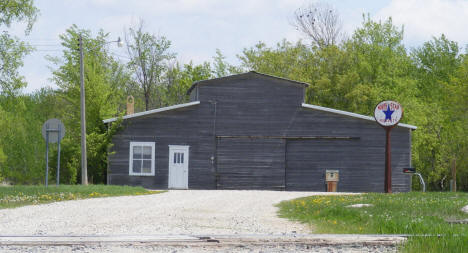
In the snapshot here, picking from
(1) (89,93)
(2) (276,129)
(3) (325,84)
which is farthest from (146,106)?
(2) (276,129)

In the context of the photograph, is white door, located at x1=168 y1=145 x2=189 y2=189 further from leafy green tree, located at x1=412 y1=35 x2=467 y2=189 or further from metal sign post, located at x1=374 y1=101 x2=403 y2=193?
leafy green tree, located at x1=412 y1=35 x2=467 y2=189

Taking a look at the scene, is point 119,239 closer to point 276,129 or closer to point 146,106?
point 276,129

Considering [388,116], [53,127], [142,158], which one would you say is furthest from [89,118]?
[388,116]

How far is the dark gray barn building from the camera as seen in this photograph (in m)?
33.9

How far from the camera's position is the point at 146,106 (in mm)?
61094

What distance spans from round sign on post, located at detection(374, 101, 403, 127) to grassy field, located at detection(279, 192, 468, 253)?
6060 millimetres

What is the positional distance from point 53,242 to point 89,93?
89.9 ft

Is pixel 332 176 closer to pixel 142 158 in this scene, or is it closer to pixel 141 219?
pixel 142 158

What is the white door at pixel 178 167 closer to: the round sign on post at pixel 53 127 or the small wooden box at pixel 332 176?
the small wooden box at pixel 332 176

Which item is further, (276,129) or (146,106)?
(146,106)

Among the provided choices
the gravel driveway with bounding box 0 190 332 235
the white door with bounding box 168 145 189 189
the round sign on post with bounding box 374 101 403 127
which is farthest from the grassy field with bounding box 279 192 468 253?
the white door with bounding box 168 145 189 189

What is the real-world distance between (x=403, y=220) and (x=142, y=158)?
922 inches

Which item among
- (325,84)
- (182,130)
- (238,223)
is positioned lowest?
(238,223)

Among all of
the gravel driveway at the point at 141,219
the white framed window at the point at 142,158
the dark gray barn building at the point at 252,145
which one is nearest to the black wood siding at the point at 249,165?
the dark gray barn building at the point at 252,145
